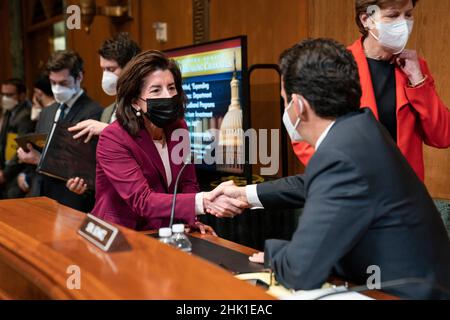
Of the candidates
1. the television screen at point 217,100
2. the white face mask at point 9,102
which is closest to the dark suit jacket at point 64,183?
the television screen at point 217,100

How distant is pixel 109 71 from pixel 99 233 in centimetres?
190

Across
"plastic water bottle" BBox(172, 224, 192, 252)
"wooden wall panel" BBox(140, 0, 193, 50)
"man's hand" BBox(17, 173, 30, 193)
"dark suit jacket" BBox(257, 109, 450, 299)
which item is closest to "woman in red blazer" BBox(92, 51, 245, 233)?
"plastic water bottle" BBox(172, 224, 192, 252)

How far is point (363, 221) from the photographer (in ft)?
3.81

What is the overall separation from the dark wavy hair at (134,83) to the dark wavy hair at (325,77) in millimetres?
924

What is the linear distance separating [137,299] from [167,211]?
1.08m

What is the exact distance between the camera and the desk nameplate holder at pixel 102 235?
116 cm

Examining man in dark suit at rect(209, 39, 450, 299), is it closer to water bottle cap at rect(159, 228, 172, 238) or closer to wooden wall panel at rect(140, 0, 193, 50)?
water bottle cap at rect(159, 228, 172, 238)

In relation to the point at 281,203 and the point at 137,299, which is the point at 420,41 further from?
the point at 137,299

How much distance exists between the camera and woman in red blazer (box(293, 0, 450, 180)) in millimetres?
1996

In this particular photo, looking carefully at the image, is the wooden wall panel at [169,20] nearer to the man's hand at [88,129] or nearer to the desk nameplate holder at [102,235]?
the man's hand at [88,129]

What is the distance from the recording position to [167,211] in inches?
76.0

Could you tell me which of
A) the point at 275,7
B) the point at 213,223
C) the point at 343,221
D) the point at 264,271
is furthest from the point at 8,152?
the point at 343,221

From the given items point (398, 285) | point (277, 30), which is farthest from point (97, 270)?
point (277, 30)

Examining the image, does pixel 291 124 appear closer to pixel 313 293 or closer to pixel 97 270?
pixel 313 293
